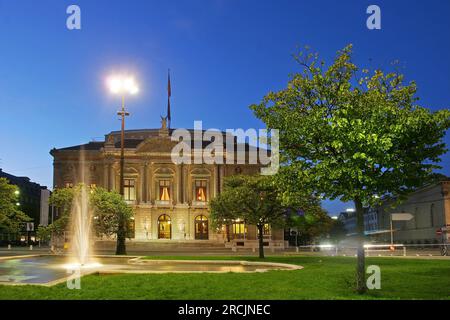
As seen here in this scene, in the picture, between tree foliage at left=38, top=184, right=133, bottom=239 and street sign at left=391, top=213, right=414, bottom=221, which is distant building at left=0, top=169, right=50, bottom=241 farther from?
street sign at left=391, top=213, right=414, bottom=221

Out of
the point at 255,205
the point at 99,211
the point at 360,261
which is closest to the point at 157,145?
the point at 99,211

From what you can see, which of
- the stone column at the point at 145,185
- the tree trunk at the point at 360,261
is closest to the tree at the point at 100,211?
the tree trunk at the point at 360,261

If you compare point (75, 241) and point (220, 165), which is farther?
point (220, 165)

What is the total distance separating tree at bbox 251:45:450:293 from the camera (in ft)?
45.7

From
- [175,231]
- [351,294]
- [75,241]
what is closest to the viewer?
[351,294]

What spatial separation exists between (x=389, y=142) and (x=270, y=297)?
5.03 m

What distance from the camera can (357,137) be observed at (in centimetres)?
1359

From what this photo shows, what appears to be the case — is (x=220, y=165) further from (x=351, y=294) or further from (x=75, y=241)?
(x=351, y=294)

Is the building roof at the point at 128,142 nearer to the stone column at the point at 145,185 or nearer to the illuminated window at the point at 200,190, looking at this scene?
the stone column at the point at 145,185

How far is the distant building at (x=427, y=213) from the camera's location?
245 feet

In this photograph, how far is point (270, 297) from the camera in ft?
42.2
